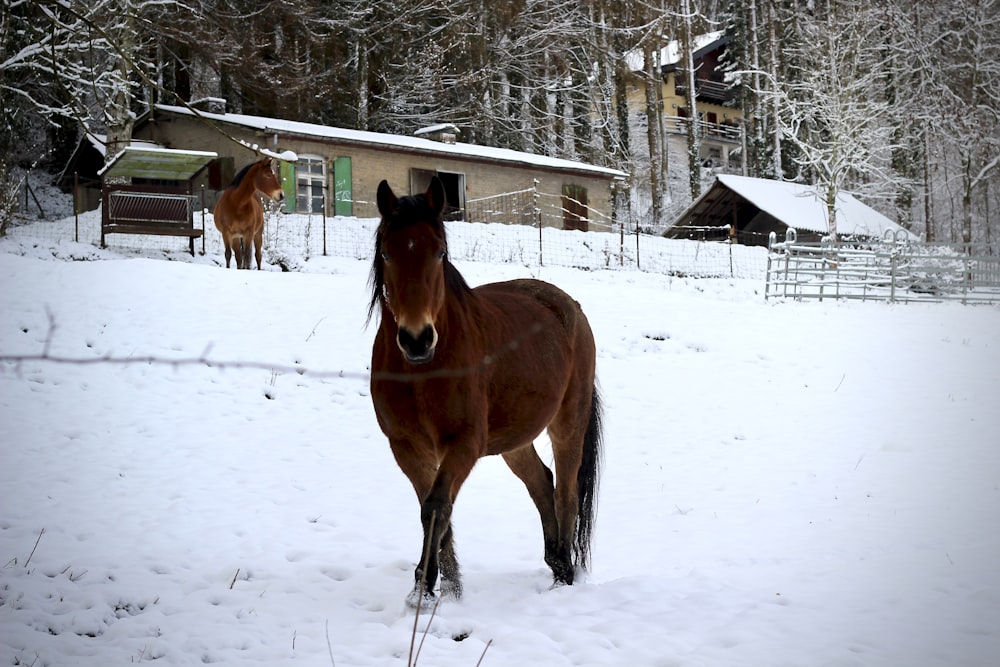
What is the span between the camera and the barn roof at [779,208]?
99.3 ft

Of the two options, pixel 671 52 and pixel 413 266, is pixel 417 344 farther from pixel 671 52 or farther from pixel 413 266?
pixel 671 52

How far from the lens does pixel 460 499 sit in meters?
6.84

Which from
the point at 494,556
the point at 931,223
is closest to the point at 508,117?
the point at 931,223

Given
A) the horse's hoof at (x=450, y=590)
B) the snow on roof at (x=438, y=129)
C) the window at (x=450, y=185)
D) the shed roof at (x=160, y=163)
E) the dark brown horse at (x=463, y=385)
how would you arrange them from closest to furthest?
the dark brown horse at (x=463, y=385) < the horse's hoof at (x=450, y=590) < the shed roof at (x=160, y=163) < the window at (x=450, y=185) < the snow on roof at (x=438, y=129)

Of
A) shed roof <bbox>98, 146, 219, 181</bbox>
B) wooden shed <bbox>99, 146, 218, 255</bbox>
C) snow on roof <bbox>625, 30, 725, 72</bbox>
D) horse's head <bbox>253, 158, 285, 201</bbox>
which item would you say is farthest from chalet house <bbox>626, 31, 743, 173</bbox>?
horse's head <bbox>253, 158, 285, 201</bbox>

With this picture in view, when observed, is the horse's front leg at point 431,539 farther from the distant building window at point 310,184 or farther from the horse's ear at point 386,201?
the distant building window at point 310,184

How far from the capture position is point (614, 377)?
416 inches

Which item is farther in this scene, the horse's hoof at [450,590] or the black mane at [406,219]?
the horse's hoof at [450,590]

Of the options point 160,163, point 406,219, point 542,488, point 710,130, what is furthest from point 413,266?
point 710,130

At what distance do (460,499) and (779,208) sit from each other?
26.8m

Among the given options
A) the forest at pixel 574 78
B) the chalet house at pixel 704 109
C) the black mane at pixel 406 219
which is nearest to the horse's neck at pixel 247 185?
the forest at pixel 574 78

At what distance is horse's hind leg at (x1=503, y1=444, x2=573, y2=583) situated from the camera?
4.71m

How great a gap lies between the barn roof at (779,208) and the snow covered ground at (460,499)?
58.4ft

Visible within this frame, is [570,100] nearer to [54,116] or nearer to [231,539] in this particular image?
[54,116]
